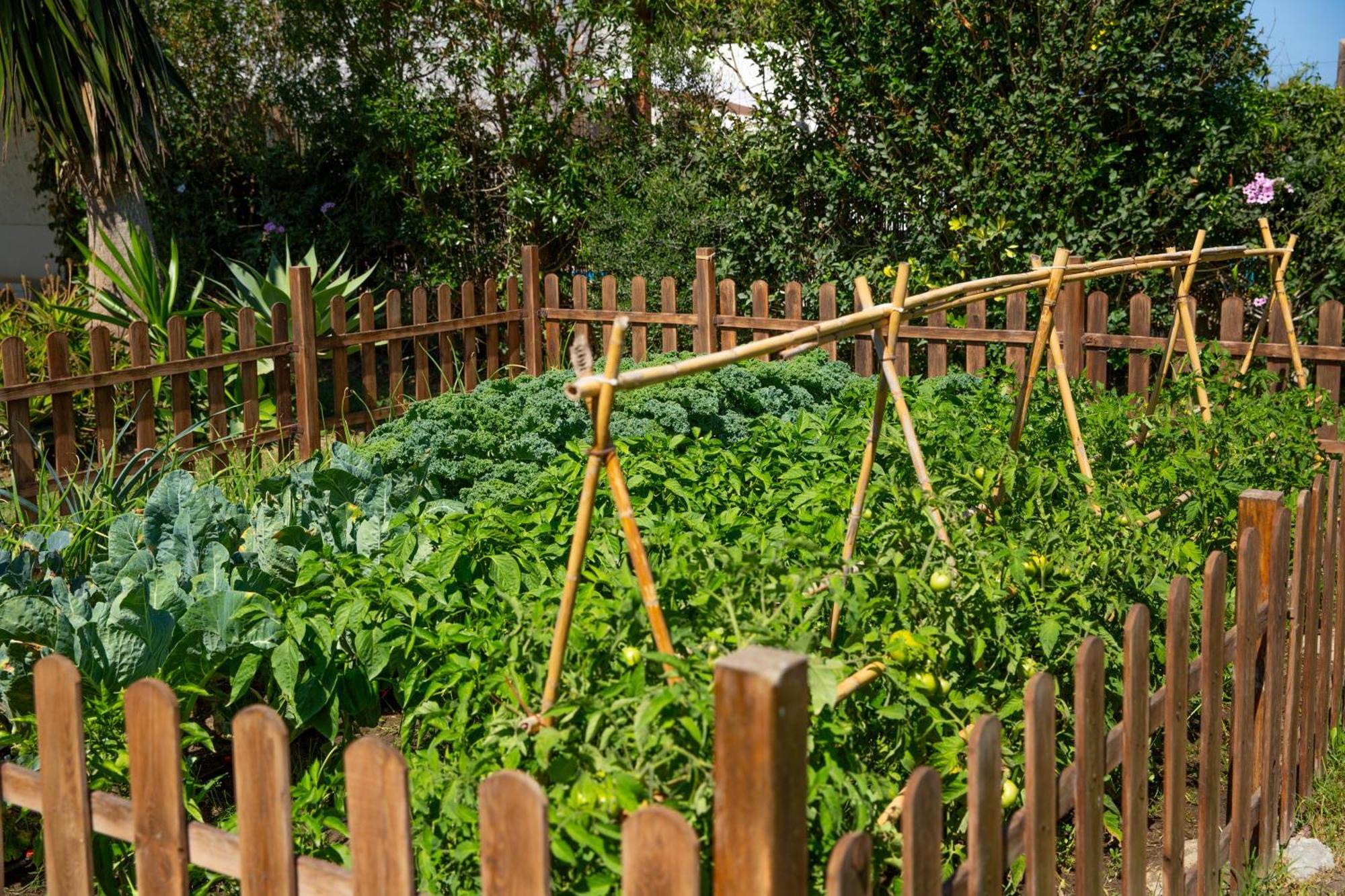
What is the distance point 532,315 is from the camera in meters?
8.28

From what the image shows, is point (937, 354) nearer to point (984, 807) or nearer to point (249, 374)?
point (249, 374)

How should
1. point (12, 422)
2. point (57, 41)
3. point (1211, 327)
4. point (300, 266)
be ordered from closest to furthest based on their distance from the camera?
point (12, 422), point (300, 266), point (57, 41), point (1211, 327)

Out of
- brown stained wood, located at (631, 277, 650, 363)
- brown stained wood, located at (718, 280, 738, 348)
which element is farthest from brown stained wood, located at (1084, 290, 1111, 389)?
brown stained wood, located at (631, 277, 650, 363)

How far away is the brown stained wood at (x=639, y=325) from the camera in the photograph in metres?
7.87

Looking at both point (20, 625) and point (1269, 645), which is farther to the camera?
point (20, 625)

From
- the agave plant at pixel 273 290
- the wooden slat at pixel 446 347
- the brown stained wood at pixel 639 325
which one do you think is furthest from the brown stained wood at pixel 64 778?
the brown stained wood at pixel 639 325

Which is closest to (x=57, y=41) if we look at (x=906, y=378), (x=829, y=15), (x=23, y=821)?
(x=829, y=15)

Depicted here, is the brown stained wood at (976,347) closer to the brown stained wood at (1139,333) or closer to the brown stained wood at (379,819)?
the brown stained wood at (1139,333)

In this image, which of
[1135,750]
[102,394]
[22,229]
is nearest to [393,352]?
[102,394]

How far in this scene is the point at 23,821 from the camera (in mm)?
3041

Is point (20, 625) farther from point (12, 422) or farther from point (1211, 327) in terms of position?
point (1211, 327)

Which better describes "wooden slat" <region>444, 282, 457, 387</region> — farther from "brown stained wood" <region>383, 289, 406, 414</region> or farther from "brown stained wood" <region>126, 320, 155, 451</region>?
"brown stained wood" <region>126, 320, 155, 451</region>

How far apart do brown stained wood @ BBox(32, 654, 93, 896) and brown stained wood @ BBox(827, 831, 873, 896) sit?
1.20m

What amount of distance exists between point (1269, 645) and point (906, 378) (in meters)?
2.97
